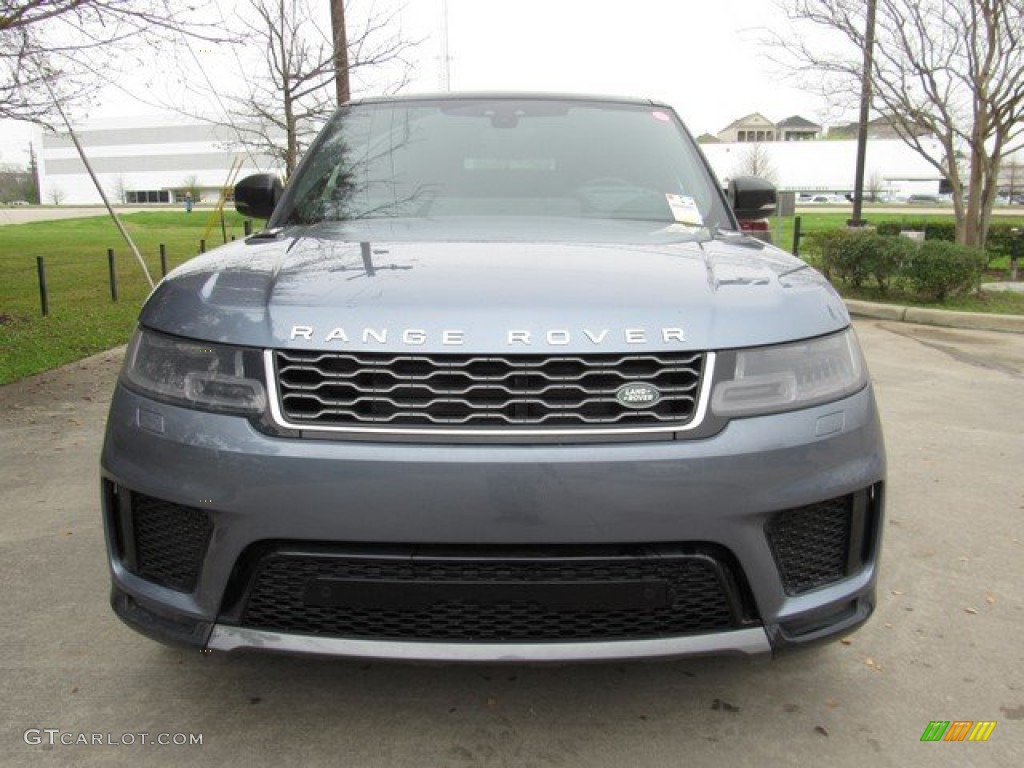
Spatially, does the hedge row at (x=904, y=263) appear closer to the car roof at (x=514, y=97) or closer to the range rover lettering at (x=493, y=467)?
the car roof at (x=514, y=97)

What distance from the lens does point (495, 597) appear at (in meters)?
2.00

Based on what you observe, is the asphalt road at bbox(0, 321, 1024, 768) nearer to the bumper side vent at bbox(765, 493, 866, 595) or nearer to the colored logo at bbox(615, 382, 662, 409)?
the bumper side vent at bbox(765, 493, 866, 595)

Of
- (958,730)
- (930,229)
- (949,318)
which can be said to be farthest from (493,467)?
(930,229)

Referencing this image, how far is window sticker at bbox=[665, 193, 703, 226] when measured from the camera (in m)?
3.19

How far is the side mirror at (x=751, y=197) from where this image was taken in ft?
12.5

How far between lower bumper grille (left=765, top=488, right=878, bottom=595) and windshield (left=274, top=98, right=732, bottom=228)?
4.45 feet

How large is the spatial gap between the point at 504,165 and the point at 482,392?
1694 mm

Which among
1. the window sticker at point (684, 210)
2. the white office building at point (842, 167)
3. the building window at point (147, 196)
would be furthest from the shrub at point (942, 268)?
the building window at point (147, 196)

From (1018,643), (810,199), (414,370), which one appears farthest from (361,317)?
(810,199)

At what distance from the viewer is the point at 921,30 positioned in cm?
1169

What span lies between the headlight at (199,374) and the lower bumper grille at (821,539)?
1281 mm

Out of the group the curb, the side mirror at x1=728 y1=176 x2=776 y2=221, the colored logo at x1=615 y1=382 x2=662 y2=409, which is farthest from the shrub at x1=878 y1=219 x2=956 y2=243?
the colored logo at x1=615 y1=382 x2=662 y2=409

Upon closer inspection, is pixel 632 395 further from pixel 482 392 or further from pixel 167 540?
pixel 167 540

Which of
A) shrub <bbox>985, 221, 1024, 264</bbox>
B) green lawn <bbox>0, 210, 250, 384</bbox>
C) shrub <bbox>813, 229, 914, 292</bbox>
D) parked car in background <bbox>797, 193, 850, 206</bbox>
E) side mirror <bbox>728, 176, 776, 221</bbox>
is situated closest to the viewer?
side mirror <bbox>728, 176, 776, 221</bbox>
